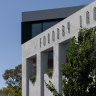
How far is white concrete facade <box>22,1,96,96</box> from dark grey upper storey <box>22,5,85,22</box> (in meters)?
4.09

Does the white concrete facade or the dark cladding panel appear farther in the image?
the dark cladding panel

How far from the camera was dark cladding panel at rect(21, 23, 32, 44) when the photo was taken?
129 feet

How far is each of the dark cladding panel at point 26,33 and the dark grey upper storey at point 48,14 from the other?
0.67m

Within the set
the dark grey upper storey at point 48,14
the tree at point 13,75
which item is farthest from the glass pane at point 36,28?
the tree at point 13,75

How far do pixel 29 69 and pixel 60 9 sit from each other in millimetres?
7205

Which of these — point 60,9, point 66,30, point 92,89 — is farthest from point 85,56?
point 60,9

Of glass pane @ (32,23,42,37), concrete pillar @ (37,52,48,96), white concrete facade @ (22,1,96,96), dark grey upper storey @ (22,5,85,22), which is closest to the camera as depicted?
white concrete facade @ (22,1,96,96)

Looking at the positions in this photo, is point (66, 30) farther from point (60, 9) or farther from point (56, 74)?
point (60, 9)

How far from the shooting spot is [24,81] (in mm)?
36469

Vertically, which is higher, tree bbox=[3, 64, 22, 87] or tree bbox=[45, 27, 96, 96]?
tree bbox=[3, 64, 22, 87]

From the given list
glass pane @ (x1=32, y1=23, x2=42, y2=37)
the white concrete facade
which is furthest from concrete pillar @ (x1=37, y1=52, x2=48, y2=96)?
glass pane @ (x1=32, y1=23, x2=42, y2=37)

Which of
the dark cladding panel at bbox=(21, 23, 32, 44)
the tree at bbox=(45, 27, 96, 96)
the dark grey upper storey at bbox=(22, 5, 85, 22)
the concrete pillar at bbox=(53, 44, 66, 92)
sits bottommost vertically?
the tree at bbox=(45, 27, 96, 96)

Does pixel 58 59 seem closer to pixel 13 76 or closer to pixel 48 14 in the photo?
pixel 48 14

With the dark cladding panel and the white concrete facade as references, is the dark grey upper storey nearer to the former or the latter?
the dark cladding panel
